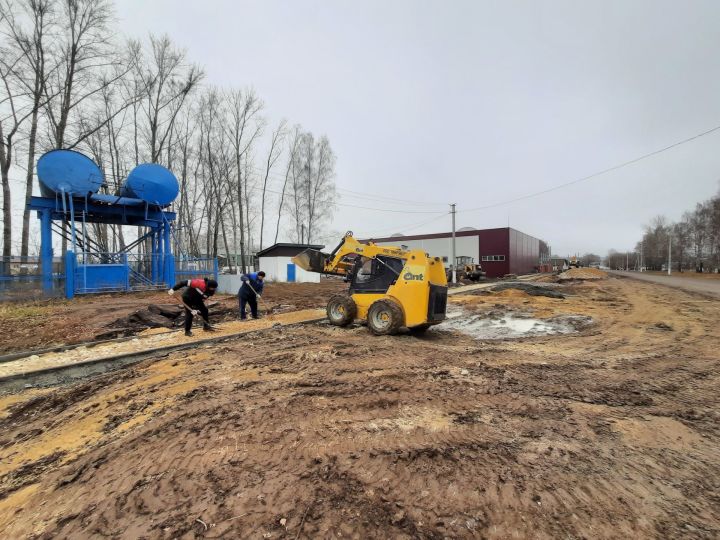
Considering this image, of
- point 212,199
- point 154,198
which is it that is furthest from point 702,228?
point 154,198

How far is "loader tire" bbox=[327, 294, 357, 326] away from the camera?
988 cm

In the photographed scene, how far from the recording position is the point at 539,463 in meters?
3.32

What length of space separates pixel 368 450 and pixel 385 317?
18.3 feet

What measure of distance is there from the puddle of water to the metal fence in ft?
55.4

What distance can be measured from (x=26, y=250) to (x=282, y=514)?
27580mm

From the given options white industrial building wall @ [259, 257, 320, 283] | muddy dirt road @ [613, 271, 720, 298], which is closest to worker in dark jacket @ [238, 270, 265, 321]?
white industrial building wall @ [259, 257, 320, 283]

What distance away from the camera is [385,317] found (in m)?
9.03

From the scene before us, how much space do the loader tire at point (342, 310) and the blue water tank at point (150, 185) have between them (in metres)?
15.8

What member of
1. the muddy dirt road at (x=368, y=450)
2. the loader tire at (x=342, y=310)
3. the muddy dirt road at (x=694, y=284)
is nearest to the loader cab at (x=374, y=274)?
the loader tire at (x=342, y=310)

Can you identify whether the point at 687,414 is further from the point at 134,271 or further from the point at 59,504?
the point at 134,271

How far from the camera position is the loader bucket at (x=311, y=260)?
1036 centimetres

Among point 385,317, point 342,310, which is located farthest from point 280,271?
point 385,317

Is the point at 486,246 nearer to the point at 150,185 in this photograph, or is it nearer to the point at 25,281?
the point at 150,185

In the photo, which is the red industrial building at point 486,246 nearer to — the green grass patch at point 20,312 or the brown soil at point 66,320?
the brown soil at point 66,320
